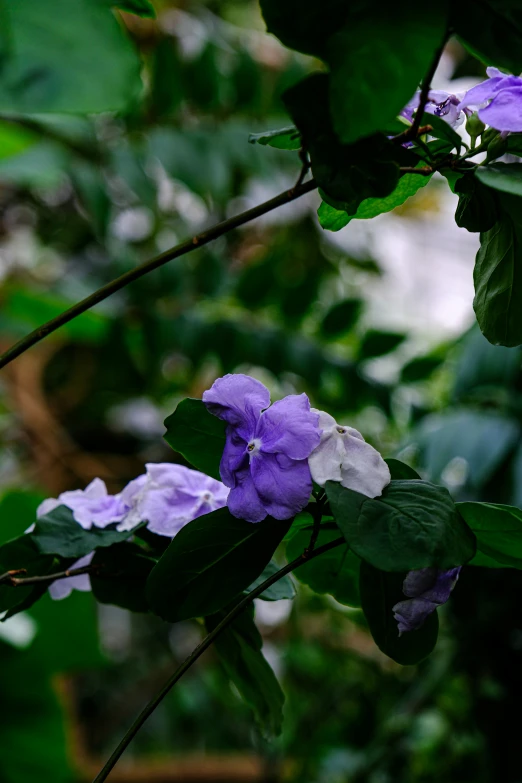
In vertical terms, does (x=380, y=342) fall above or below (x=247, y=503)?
below

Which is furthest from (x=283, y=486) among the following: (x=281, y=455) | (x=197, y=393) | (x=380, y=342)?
(x=197, y=393)

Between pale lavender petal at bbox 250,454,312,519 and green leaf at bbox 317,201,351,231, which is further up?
green leaf at bbox 317,201,351,231

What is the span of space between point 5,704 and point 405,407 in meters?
0.88

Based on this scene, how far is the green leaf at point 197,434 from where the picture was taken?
0.32 metres

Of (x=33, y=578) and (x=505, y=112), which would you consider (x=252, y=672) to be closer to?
(x=33, y=578)

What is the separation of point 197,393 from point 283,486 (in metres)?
1.62

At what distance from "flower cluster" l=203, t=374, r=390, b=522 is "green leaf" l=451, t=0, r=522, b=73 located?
0.44ft

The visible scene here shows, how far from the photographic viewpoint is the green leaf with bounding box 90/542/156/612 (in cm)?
36

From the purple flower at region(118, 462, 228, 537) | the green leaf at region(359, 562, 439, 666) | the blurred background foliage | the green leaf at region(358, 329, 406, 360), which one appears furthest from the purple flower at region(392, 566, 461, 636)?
the green leaf at region(358, 329, 406, 360)

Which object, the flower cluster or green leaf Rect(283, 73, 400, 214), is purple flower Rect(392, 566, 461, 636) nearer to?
the flower cluster

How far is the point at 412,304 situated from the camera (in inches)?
140

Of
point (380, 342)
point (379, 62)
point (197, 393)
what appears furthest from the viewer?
point (197, 393)

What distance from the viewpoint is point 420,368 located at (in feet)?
3.88

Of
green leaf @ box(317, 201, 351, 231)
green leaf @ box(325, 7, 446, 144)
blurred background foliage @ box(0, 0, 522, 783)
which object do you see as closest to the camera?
green leaf @ box(325, 7, 446, 144)
